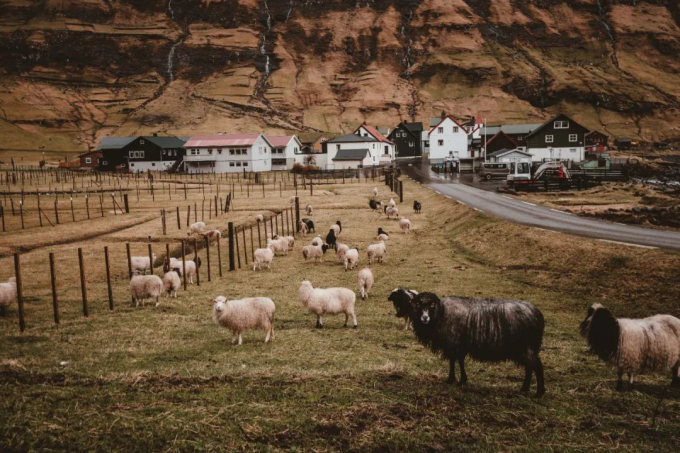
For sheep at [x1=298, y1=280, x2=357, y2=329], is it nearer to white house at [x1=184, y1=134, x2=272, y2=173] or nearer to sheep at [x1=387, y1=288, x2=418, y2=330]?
sheep at [x1=387, y1=288, x2=418, y2=330]

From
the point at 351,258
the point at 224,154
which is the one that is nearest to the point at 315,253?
the point at 351,258

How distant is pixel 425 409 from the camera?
8.92 metres

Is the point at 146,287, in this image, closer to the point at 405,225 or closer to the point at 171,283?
the point at 171,283

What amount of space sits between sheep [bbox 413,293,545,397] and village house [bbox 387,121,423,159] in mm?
144066

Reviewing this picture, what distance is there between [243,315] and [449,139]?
4622 inches

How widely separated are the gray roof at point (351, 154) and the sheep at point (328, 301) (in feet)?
331

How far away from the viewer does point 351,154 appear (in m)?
117

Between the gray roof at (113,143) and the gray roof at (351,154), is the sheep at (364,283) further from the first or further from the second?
the gray roof at (113,143)

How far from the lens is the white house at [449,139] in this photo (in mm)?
123062

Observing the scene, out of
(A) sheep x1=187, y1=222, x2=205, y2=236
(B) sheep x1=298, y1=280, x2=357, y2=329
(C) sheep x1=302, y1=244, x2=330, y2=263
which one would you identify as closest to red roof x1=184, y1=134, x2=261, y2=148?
(A) sheep x1=187, y1=222, x2=205, y2=236

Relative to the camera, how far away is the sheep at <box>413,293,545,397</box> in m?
9.77

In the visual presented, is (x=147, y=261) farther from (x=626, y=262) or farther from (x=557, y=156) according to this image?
(x=557, y=156)

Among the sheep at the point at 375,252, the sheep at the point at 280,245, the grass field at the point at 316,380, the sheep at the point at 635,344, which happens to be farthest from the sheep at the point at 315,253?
the sheep at the point at 635,344

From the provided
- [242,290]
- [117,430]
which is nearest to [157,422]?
[117,430]
